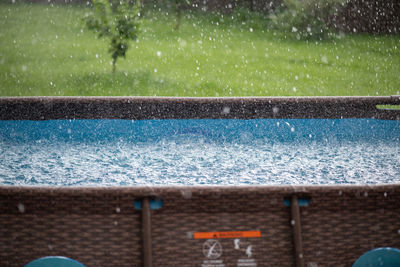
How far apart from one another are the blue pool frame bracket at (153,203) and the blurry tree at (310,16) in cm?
1208

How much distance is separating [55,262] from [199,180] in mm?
3057

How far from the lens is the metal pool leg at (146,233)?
2926 mm

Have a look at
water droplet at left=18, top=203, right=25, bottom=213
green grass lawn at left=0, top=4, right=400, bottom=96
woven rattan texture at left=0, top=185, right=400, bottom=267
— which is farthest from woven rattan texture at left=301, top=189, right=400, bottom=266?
green grass lawn at left=0, top=4, right=400, bottom=96

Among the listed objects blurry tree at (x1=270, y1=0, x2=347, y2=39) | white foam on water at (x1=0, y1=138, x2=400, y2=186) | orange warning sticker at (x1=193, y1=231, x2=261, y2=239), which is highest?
blurry tree at (x1=270, y1=0, x2=347, y2=39)

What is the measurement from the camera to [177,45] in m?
12.7

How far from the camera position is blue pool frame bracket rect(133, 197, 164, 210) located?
294 centimetres

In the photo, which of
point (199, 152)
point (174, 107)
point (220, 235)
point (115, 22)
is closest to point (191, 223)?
point (220, 235)

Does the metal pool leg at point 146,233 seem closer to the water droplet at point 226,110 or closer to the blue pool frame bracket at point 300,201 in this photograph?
the blue pool frame bracket at point 300,201

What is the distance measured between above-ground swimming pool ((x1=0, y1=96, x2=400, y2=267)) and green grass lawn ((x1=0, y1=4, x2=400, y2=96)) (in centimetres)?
245

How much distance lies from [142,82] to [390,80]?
6093 millimetres

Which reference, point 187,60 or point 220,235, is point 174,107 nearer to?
point 220,235

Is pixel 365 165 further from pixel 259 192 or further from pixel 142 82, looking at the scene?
pixel 142 82

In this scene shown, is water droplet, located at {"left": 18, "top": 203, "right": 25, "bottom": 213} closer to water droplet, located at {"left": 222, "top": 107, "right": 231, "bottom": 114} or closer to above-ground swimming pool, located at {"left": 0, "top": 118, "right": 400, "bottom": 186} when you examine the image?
above-ground swimming pool, located at {"left": 0, "top": 118, "right": 400, "bottom": 186}

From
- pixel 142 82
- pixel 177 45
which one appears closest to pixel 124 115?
pixel 142 82
